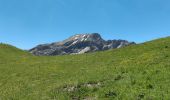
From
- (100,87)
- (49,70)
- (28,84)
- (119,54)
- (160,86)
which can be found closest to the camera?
(160,86)

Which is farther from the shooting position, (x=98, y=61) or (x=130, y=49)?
(x=130, y=49)

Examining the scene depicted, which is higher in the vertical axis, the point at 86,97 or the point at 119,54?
the point at 119,54

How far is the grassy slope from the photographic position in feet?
114

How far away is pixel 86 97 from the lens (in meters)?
35.3

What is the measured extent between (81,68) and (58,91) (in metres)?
12.9

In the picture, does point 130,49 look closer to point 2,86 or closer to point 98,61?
point 98,61

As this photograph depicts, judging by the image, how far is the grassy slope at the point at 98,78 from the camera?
34.8 m

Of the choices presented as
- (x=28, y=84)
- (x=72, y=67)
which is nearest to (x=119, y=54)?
(x=72, y=67)

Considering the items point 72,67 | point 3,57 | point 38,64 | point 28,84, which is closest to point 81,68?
point 72,67

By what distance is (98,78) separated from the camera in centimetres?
4084

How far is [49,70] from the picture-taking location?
5388 cm

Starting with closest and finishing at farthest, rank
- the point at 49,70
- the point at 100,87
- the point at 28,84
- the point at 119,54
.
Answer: the point at 100,87 < the point at 28,84 < the point at 49,70 < the point at 119,54

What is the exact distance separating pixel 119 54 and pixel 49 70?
10.9 meters

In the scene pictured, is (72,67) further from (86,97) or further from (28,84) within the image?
(86,97)
